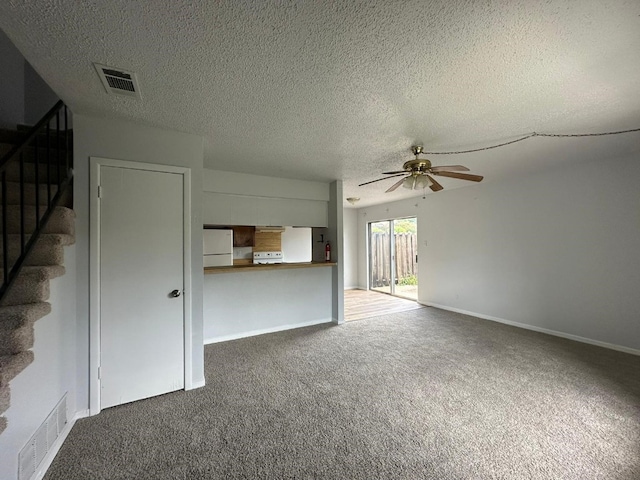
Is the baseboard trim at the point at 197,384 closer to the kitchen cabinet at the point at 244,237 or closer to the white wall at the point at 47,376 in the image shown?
the white wall at the point at 47,376

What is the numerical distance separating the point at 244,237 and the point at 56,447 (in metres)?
3.63

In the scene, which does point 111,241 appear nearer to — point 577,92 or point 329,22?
point 329,22

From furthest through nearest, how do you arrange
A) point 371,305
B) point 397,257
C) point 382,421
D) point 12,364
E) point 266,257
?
point 397,257, point 371,305, point 266,257, point 382,421, point 12,364

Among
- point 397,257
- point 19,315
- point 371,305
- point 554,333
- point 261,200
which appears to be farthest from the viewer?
point 397,257

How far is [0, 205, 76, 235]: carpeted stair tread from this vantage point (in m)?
1.73

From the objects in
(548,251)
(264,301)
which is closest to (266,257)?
(264,301)

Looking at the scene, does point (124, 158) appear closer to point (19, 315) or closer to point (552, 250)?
point (19, 315)

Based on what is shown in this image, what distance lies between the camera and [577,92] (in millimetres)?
1833

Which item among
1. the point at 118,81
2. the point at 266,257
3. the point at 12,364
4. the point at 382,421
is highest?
the point at 118,81

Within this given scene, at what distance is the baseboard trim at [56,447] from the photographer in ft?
4.95

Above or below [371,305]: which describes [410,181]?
above

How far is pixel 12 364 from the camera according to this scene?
1.25 m

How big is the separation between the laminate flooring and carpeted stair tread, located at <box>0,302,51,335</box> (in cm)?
387

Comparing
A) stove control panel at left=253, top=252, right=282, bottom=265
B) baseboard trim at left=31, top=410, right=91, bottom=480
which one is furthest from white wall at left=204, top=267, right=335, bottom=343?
baseboard trim at left=31, top=410, right=91, bottom=480
